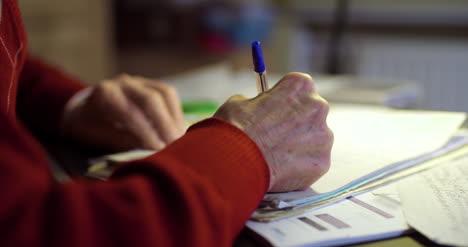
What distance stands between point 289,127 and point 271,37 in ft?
6.52

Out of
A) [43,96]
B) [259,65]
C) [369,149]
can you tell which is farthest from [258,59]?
[43,96]

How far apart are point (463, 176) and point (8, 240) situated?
18.9 inches

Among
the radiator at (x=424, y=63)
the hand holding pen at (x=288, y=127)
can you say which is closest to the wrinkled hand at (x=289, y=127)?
the hand holding pen at (x=288, y=127)

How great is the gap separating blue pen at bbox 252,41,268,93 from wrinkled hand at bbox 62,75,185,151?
0.18 metres

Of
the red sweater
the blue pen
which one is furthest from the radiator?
the red sweater

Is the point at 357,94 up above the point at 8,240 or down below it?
below

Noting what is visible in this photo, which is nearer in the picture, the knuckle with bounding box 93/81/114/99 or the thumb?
the thumb

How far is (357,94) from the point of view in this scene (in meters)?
1.15

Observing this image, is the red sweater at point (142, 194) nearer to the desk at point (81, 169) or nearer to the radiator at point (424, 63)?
the desk at point (81, 169)

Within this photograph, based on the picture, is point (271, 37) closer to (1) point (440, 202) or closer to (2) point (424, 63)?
(2) point (424, 63)

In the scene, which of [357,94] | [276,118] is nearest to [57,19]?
[357,94]

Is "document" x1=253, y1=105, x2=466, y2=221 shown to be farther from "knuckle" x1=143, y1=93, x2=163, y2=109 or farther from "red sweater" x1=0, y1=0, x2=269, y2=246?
"knuckle" x1=143, y1=93, x2=163, y2=109

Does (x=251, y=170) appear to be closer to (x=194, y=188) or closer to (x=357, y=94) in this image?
(x=194, y=188)

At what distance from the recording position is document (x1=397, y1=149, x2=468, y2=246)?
442mm
